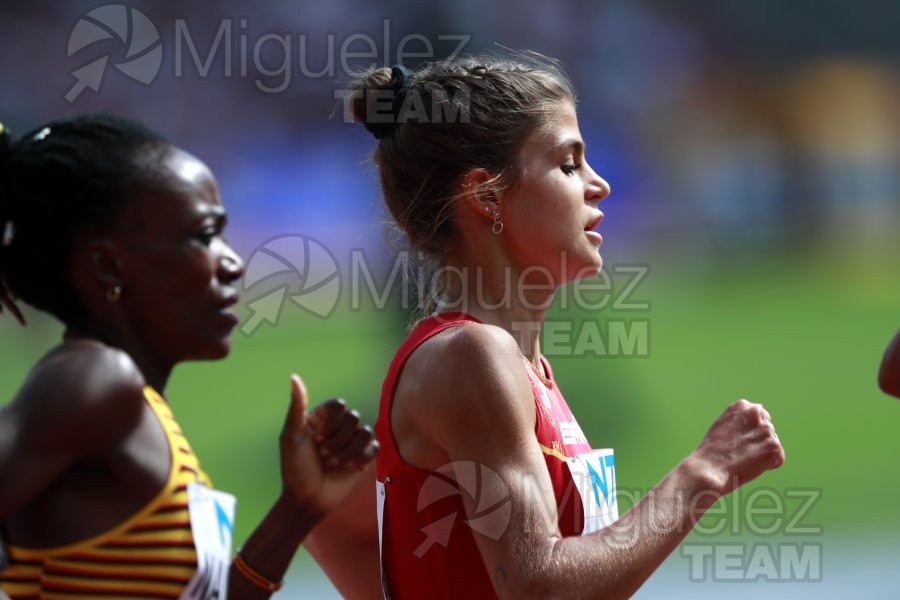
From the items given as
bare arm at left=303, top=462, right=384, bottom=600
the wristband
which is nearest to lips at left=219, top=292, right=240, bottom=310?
the wristband

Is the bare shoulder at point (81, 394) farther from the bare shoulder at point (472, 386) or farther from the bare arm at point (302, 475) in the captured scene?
the bare shoulder at point (472, 386)

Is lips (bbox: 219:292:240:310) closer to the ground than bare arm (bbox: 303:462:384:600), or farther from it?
farther from it

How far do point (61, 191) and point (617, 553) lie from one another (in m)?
0.96

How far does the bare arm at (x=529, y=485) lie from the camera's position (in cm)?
177

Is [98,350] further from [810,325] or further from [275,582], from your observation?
[810,325]

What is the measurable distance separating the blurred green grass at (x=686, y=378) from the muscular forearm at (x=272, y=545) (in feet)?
15.0

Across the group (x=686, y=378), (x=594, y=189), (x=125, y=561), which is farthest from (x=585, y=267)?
(x=686, y=378)

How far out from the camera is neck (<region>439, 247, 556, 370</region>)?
2.12 metres

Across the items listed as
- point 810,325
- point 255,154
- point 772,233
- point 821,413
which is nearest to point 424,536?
point 821,413

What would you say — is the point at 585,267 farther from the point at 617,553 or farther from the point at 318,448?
the point at 318,448

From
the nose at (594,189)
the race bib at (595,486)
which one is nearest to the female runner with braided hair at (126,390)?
the race bib at (595,486)

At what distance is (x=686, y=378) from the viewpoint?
1171cm

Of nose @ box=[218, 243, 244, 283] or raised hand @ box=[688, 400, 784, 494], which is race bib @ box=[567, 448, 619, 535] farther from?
nose @ box=[218, 243, 244, 283]

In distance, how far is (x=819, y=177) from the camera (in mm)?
14984
